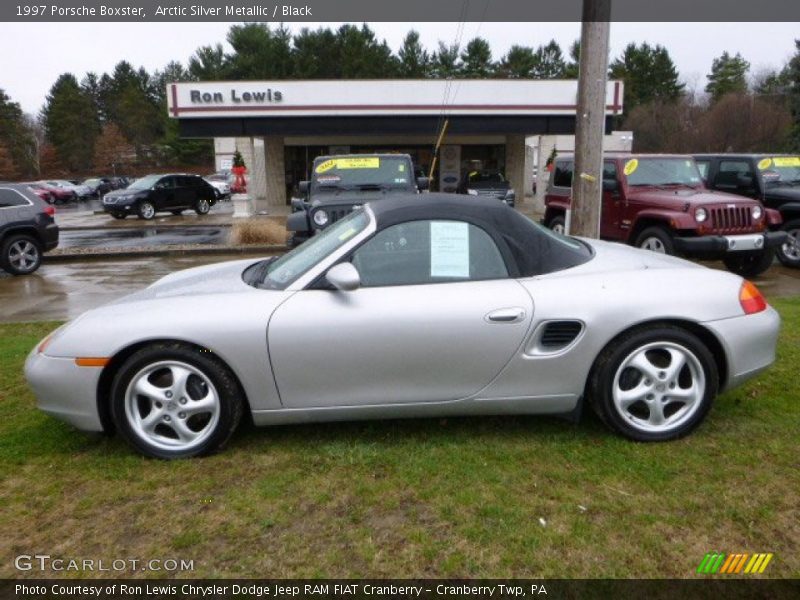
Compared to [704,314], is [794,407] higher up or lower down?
lower down

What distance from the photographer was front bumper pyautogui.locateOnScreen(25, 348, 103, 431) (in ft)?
10.8

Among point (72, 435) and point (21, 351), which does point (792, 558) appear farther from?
point (21, 351)

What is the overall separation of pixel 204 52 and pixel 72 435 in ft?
238

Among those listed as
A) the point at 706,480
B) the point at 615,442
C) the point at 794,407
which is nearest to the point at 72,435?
the point at 615,442

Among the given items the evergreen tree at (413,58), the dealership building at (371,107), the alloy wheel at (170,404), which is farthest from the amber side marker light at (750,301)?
the evergreen tree at (413,58)

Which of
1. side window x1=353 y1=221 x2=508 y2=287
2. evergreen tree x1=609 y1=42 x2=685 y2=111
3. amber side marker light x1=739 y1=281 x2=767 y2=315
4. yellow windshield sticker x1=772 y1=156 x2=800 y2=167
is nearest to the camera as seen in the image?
side window x1=353 y1=221 x2=508 y2=287

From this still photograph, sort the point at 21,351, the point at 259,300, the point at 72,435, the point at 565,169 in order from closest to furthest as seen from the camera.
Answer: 1. the point at 259,300
2. the point at 72,435
3. the point at 21,351
4. the point at 565,169

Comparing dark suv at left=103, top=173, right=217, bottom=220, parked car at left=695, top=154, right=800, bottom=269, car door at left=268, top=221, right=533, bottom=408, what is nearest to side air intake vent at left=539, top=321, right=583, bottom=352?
car door at left=268, top=221, right=533, bottom=408

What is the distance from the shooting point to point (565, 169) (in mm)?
11398

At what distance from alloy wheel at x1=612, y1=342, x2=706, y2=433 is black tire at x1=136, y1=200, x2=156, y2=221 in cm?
2180

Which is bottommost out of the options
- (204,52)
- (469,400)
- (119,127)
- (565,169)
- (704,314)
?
(469,400)

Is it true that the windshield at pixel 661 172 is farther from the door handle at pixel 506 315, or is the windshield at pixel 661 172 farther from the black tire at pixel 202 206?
the black tire at pixel 202 206

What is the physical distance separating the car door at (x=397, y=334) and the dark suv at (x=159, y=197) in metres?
21.1

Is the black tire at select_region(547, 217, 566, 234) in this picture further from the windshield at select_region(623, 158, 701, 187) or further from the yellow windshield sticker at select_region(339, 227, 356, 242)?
the yellow windshield sticker at select_region(339, 227, 356, 242)
